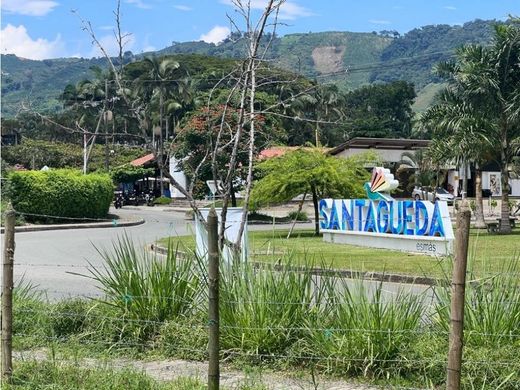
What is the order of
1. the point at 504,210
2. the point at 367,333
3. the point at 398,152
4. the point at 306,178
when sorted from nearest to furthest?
the point at 367,333, the point at 306,178, the point at 504,210, the point at 398,152

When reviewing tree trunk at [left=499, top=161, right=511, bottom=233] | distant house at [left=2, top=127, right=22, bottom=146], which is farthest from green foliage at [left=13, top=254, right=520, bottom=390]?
distant house at [left=2, top=127, right=22, bottom=146]

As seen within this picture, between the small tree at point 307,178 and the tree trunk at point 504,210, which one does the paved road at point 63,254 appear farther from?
the tree trunk at point 504,210

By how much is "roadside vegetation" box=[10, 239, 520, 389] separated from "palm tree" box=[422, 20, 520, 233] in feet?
72.6

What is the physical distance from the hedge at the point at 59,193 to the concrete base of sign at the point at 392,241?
41.6 feet

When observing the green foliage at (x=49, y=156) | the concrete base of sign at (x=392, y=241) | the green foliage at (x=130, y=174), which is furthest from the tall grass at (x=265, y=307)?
the green foliage at (x=49, y=156)

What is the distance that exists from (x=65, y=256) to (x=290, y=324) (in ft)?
47.3

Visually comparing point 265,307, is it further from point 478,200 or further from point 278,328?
point 478,200

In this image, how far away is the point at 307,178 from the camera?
2586 centimetres

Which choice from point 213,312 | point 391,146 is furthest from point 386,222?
point 391,146

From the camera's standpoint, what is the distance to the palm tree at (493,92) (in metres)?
27.6

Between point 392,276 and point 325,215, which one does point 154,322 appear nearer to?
point 392,276

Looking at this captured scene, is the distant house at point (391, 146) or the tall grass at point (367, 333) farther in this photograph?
the distant house at point (391, 146)

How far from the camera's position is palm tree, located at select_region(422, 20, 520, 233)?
90.6 ft

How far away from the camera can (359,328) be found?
622 centimetres
